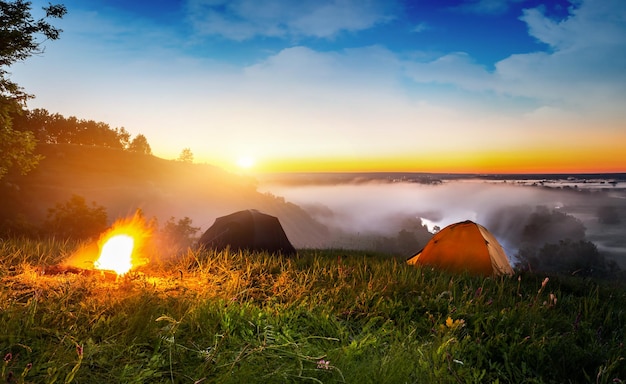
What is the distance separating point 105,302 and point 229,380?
289 centimetres

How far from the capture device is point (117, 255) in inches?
298

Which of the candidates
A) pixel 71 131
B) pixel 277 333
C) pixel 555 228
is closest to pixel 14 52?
pixel 277 333

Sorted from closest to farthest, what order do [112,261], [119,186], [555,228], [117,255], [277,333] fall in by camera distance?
[277,333], [112,261], [117,255], [119,186], [555,228]


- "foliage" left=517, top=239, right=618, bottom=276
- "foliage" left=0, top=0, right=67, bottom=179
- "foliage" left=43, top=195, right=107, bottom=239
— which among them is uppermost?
"foliage" left=0, top=0, right=67, bottom=179

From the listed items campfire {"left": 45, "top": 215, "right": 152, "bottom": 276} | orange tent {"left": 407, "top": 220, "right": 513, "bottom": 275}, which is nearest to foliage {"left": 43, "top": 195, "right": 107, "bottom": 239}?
campfire {"left": 45, "top": 215, "right": 152, "bottom": 276}

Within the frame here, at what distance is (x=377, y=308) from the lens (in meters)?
5.95

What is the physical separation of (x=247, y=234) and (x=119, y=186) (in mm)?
52645

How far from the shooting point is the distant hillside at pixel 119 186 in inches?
1742

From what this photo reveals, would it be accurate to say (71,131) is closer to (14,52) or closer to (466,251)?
(14,52)

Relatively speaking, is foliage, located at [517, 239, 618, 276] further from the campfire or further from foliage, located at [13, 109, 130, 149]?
foliage, located at [13, 109, 130, 149]

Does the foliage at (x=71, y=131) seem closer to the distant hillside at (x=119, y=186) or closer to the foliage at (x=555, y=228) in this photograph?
the distant hillside at (x=119, y=186)

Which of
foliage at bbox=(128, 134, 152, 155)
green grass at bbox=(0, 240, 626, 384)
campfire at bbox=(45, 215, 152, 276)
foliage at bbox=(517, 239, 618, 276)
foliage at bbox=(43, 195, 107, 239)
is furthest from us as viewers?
foliage at bbox=(128, 134, 152, 155)

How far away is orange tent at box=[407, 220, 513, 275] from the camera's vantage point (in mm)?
13763

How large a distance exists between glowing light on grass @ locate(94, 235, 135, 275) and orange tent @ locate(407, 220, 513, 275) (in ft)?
34.3
